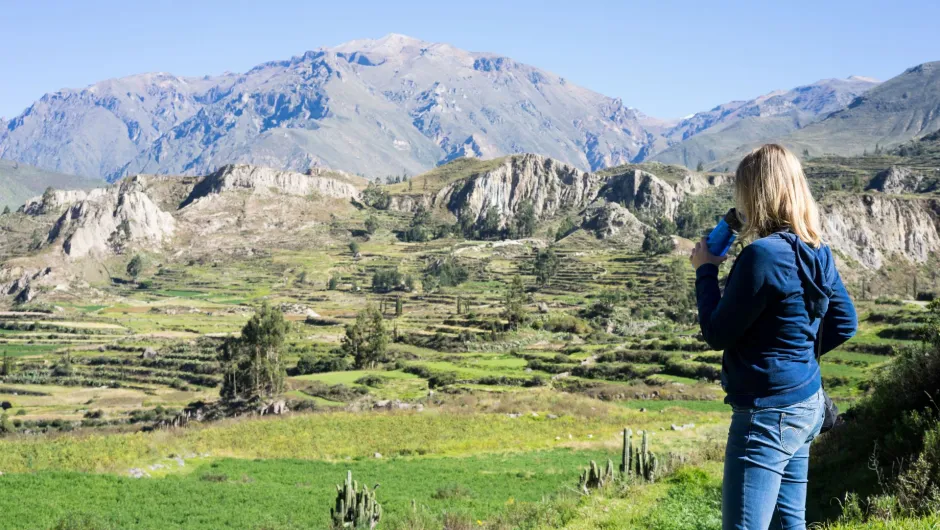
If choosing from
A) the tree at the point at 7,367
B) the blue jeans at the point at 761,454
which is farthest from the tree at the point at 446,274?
the blue jeans at the point at 761,454

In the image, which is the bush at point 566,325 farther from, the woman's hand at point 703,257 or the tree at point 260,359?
the woman's hand at point 703,257

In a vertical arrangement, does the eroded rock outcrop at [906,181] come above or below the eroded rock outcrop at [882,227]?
above

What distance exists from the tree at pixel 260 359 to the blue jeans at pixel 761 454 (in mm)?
58379

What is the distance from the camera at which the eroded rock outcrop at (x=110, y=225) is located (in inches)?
6683

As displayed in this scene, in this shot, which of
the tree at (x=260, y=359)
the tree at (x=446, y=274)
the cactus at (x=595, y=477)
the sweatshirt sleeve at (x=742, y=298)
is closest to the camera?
the sweatshirt sleeve at (x=742, y=298)

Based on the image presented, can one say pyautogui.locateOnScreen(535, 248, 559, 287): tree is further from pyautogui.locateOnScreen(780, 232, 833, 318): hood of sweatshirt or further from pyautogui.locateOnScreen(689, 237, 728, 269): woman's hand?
pyautogui.locateOnScreen(780, 232, 833, 318): hood of sweatshirt

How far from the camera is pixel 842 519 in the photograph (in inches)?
299

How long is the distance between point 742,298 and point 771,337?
338mm

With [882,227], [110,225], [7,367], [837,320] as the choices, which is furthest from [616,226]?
[837,320]

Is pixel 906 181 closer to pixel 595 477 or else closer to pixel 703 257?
pixel 595 477

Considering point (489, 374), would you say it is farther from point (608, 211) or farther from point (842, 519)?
point (608, 211)

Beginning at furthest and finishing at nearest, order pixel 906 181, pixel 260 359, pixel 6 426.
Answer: pixel 906 181 < pixel 260 359 < pixel 6 426

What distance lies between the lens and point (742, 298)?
4.27 meters

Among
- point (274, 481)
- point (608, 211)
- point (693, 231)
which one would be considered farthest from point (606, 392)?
point (608, 211)
